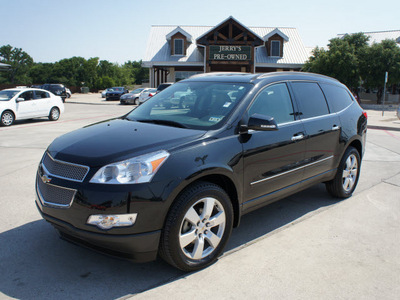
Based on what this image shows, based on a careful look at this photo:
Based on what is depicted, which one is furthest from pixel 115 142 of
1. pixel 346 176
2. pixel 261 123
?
pixel 346 176

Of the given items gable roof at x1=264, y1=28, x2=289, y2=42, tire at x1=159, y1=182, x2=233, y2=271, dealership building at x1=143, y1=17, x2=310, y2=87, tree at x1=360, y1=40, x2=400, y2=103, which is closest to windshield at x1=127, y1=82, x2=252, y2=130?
tire at x1=159, y1=182, x2=233, y2=271

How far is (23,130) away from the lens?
13109 mm

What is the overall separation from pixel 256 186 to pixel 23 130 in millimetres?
11571

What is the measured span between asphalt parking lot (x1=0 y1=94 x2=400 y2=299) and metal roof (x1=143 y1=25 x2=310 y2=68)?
103 feet

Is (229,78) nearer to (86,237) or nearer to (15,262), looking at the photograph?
(86,237)

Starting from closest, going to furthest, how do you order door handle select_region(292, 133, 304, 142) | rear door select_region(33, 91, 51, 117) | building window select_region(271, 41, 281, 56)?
door handle select_region(292, 133, 304, 142)
rear door select_region(33, 91, 51, 117)
building window select_region(271, 41, 281, 56)

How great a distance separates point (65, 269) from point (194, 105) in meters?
2.09

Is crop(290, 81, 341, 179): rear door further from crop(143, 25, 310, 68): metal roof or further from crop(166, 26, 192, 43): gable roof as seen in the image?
crop(166, 26, 192, 43): gable roof

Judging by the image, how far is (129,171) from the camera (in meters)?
2.94

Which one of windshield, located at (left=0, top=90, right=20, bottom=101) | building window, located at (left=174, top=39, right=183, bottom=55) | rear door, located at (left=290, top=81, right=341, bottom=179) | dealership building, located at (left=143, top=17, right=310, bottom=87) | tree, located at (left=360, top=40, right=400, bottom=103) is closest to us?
rear door, located at (left=290, top=81, right=341, bottom=179)

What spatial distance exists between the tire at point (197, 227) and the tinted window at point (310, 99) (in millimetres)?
1767

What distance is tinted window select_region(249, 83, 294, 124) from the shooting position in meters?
3.96

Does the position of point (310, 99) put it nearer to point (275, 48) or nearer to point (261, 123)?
point (261, 123)

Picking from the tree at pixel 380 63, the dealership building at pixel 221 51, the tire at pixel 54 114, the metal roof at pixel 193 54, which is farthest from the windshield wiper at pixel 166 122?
the metal roof at pixel 193 54
